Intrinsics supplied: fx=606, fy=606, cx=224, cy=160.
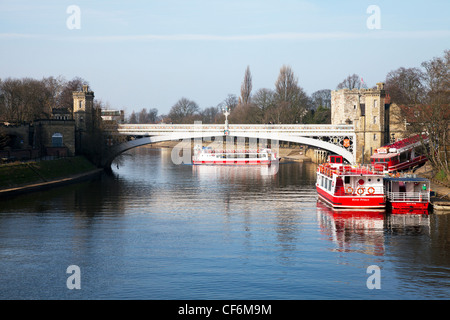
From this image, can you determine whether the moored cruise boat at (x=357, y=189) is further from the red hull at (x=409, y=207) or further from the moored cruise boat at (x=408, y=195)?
the moored cruise boat at (x=408, y=195)

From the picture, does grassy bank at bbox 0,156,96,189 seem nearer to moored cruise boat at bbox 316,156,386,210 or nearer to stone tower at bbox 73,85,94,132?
stone tower at bbox 73,85,94,132

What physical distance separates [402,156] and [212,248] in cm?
4070

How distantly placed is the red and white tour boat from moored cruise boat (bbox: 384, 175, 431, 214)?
644 inches

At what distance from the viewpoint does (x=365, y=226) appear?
38.7 m

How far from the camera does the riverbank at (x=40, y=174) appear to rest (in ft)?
174

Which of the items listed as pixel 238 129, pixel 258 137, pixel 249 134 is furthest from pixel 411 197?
pixel 238 129

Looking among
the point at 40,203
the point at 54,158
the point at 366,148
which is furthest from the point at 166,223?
the point at 366,148

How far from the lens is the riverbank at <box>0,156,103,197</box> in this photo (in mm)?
52969

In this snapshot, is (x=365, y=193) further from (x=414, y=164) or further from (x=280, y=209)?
(x=414, y=164)

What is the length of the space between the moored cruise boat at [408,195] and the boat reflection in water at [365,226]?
78 centimetres

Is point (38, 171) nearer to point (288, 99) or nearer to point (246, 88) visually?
point (288, 99)

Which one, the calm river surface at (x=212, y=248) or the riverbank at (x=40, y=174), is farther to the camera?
the riverbank at (x=40, y=174)

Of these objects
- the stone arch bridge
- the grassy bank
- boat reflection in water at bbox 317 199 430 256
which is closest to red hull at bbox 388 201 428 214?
boat reflection in water at bbox 317 199 430 256

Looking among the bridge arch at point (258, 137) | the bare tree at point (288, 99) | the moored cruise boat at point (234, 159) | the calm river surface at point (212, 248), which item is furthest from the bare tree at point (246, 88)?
the calm river surface at point (212, 248)
